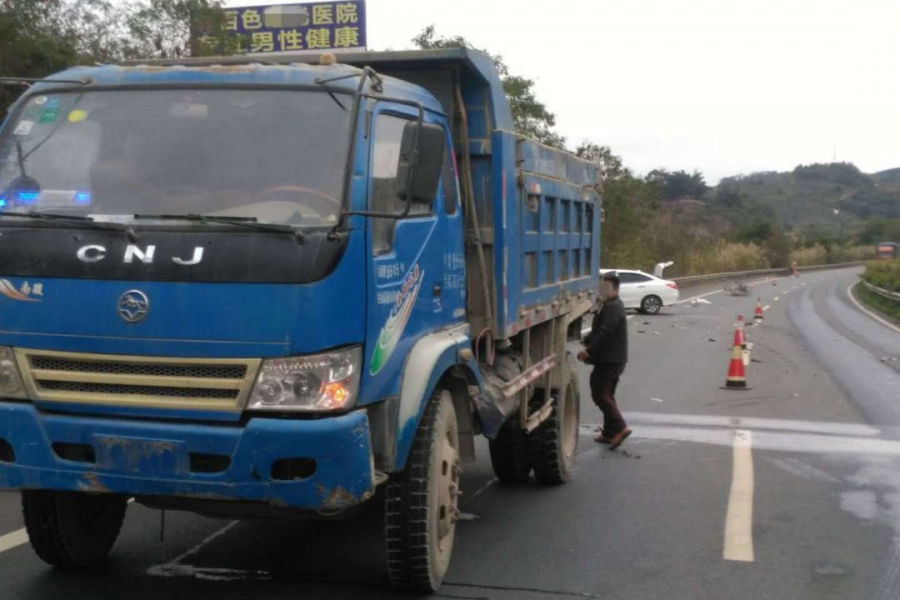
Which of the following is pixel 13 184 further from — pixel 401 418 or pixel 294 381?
pixel 401 418

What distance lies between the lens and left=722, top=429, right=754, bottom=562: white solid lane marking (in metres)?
6.74

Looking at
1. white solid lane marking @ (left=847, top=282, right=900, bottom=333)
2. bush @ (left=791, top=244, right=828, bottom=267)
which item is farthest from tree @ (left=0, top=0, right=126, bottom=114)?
bush @ (left=791, top=244, right=828, bottom=267)

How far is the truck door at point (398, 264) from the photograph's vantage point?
15.9ft

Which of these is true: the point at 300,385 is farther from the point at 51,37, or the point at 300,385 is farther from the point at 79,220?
the point at 51,37

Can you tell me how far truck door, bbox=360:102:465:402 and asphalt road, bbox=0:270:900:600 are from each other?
4.67ft

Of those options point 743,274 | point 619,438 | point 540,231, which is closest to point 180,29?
point 619,438

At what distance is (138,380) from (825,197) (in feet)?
633

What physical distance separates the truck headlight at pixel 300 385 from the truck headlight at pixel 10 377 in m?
1.07

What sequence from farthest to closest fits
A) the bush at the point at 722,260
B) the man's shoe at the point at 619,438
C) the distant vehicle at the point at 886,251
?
the distant vehicle at the point at 886,251, the bush at the point at 722,260, the man's shoe at the point at 619,438

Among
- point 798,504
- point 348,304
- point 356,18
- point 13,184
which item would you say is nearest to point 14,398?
point 13,184

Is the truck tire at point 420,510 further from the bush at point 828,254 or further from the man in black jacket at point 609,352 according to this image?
the bush at point 828,254

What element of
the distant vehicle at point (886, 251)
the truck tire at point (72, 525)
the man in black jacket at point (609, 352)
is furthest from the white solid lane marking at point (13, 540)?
the distant vehicle at point (886, 251)

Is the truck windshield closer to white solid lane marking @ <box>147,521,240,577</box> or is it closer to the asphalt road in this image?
the asphalt road

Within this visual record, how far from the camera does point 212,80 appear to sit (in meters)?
5.16
